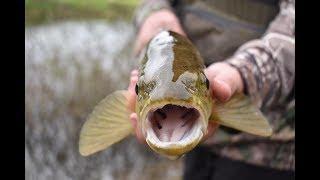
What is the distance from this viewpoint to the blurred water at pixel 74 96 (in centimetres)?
499

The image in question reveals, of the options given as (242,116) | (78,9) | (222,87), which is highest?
(222,87)

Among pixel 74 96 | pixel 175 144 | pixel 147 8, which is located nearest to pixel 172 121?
pixel 175 144

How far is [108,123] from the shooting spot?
203cm

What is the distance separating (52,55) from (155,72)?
5020mm

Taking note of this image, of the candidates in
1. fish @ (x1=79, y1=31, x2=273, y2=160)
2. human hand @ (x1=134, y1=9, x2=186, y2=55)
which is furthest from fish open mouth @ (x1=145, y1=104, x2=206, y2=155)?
human hand @ (x1=134, y1=9, x2=186, y2=55)

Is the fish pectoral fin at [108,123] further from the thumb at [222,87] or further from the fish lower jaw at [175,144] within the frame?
the fish lower jaw at [175,144]

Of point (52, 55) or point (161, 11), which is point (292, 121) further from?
point (52, 55)

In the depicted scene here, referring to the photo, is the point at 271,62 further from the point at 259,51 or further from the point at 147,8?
→ the point at 147,8

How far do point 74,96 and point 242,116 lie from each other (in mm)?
3964

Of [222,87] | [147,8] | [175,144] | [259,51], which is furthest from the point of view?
[147,8]

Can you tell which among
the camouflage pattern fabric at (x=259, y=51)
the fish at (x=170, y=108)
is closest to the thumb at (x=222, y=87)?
the fish at (x=170, y=108)
